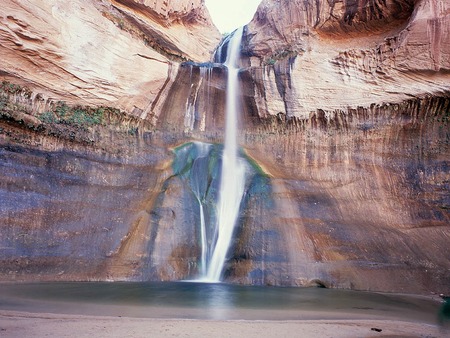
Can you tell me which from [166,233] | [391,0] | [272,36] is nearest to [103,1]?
[272,36]

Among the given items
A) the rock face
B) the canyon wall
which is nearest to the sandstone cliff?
the canyon wall

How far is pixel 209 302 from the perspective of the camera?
29.2 ft

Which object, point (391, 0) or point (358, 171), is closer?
point (358, 171)

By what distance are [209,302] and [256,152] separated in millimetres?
11356

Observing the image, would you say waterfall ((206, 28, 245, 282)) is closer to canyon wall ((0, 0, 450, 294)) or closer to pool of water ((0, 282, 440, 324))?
canyon wall ((0, 0, 450, 294))

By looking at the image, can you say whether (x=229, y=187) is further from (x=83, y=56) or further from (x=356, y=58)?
(x=356, y=58)

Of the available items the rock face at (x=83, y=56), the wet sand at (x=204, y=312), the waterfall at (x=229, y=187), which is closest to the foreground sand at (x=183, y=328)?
the wet sand at (x=204, y=312)

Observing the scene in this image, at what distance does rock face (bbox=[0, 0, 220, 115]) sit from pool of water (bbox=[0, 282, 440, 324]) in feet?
27.1

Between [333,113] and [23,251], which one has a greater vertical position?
[333,113]

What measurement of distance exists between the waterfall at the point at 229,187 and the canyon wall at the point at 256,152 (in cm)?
44

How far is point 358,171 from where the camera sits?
17.0 meters

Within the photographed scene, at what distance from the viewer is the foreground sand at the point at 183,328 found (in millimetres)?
5215

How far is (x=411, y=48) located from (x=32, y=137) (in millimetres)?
16552

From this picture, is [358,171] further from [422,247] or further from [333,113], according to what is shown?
[422,247]
